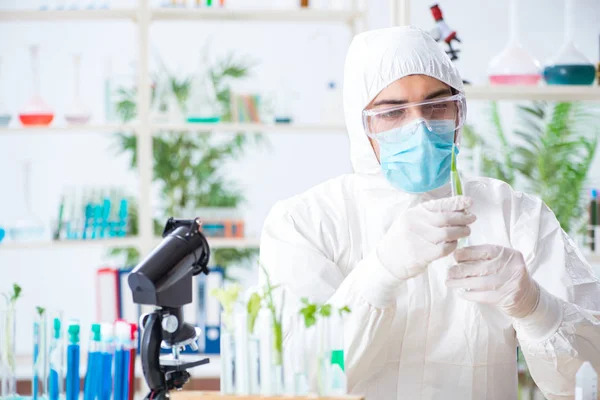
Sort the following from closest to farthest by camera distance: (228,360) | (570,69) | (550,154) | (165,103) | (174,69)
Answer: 1. (228,360)
2. (570,69)
3. (165,103)
4. (550,154)
5. (174,69)

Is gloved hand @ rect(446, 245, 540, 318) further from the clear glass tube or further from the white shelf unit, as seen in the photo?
the white shelf unit

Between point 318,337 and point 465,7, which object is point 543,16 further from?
point 318,337

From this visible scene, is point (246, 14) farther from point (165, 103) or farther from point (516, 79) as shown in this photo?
point (516, 79)

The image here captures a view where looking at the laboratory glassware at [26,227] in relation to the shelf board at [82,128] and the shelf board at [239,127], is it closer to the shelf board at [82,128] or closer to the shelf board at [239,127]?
the shelf board at [82,128]

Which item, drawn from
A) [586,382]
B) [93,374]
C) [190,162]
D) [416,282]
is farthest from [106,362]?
[190,162]

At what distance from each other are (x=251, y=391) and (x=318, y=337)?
0.12m

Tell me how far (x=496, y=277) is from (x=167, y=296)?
0.54 metres

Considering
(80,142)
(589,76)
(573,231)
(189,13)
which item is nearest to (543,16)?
(573,231)

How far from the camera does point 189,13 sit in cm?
317

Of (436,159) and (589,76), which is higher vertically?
(589,76)

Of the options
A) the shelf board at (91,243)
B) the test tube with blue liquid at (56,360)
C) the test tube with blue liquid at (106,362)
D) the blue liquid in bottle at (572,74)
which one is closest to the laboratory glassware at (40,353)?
the test tube with blue liquid at (56,360)

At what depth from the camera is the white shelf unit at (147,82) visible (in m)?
3.12

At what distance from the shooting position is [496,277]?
1370 mm

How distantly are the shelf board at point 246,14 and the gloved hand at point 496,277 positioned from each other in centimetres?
195
